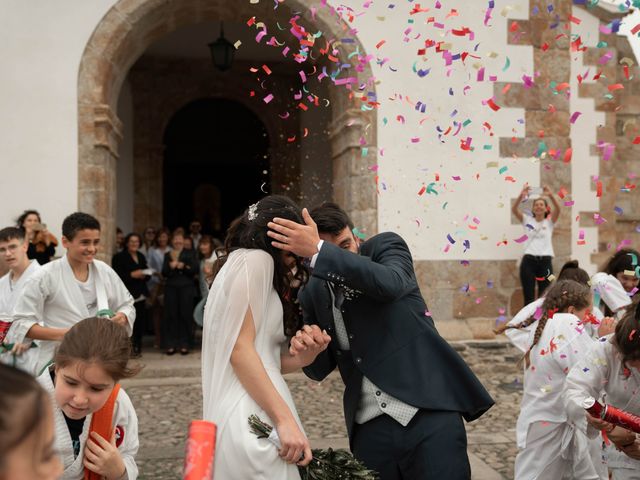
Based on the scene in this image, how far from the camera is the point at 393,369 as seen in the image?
2.44 m

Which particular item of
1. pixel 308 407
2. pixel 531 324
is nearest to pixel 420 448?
pixel 531 324

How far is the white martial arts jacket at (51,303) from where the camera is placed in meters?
3.89

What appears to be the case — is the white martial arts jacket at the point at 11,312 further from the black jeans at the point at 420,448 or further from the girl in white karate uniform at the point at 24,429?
the girl in white karate uniform at the point at 24,429

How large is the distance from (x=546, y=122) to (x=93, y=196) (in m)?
5.30

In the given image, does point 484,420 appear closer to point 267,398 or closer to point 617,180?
point 267,398

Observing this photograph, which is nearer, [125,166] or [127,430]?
[127,430]

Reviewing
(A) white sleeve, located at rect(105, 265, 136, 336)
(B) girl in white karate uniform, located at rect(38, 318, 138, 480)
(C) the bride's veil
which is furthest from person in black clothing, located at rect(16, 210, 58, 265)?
(C) the bride's veil

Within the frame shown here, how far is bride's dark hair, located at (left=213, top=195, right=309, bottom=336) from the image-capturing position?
7.41 ft

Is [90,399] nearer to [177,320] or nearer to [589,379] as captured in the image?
[589,379]

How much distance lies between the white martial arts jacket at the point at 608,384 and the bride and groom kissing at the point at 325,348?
526 millimetres

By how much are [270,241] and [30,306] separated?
2194 millimetres

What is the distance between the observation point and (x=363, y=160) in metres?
8.32

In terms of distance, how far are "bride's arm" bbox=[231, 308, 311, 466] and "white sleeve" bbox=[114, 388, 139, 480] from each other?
36 cm

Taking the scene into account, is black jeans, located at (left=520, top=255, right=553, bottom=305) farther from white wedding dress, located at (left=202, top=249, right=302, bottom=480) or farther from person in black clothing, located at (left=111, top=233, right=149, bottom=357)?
white wedding dress, located at (left=202, top=249, right=302, bottom=480)
